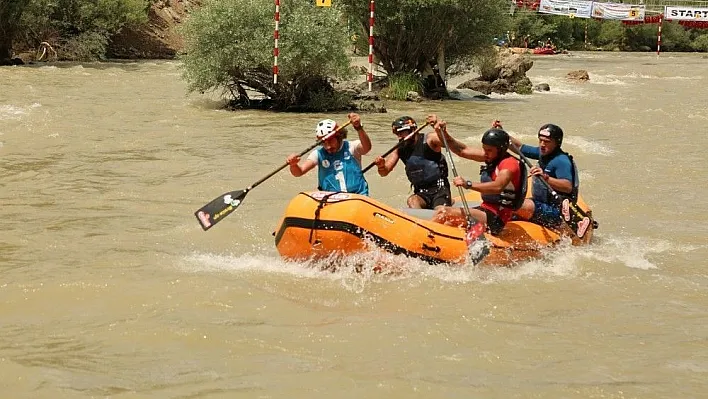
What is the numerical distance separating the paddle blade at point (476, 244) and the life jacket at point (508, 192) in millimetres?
397

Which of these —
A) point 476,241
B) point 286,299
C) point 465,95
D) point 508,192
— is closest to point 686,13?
point 465,95

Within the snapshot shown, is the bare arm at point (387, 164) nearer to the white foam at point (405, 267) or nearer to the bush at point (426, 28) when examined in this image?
the white foam at point (405, 267)

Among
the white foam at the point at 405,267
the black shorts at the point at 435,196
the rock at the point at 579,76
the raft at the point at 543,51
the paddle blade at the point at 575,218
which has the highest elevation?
the black shorts at the point at 435,196

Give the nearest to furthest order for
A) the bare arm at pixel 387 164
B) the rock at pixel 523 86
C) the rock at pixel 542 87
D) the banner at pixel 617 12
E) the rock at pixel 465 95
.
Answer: the bare arm at pixel 387 164 < the rock at pixel 465 95 < the rock at pixel 523 86 < the rock at pixel 542 87 < the banner at pixel 617 12

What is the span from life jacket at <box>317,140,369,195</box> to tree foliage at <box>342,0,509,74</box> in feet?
40.4

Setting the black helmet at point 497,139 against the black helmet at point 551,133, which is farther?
the black helmet at point 551,133

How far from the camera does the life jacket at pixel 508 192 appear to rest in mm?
6699

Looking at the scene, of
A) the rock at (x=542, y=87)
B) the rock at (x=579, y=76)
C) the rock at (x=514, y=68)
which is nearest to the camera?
the rock at (x=514, y=68)

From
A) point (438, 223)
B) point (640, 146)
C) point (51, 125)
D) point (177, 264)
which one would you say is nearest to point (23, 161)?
point (51, 125)

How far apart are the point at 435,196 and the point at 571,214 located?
1031mm

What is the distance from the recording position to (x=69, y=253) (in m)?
6.79

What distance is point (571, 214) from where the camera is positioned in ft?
23.4

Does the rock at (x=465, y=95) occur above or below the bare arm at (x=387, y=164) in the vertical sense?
below

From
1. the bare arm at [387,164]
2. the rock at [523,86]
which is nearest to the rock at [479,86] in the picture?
the rock at [523,86]
